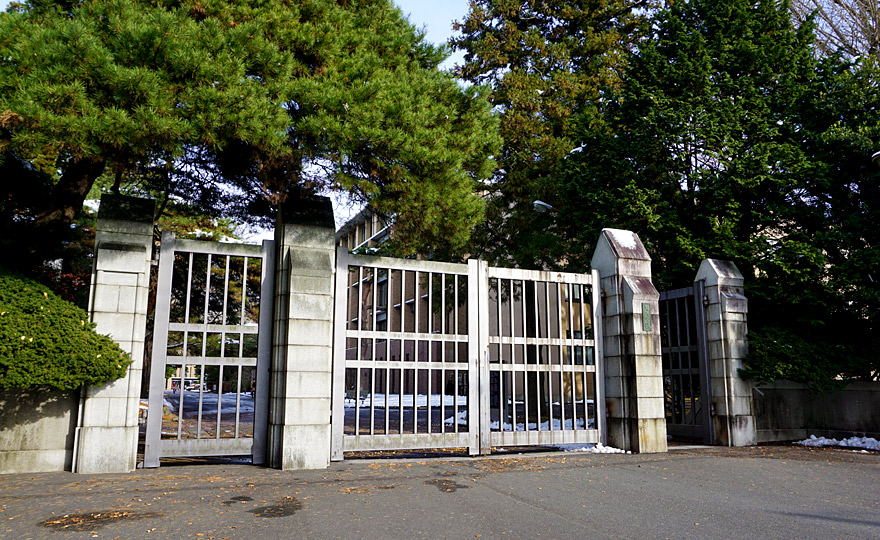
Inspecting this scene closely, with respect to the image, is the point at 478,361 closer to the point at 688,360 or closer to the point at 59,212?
the point at 688,360

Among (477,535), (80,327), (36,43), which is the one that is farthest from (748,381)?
(36,43)

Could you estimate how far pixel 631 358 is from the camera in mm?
10086

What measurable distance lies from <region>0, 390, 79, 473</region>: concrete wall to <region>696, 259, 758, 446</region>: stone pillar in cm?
1001

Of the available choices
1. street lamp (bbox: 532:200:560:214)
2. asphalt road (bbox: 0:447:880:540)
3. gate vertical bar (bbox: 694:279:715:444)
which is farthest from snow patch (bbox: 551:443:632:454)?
street lamp (bbox: 532:200:560:214)

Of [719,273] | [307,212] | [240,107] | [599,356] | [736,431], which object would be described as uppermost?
[240,107]

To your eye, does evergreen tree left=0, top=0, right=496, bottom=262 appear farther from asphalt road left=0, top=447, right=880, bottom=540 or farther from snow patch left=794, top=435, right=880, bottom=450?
snow patch left=794, top=435, right=880, bottom=450

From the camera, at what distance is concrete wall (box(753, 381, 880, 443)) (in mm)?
11695

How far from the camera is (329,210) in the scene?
29.2 feet

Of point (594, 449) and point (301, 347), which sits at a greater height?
point (301, 347)

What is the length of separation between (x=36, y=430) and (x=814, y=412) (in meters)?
12.9

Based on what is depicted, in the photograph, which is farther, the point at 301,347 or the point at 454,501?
the point at 301,347

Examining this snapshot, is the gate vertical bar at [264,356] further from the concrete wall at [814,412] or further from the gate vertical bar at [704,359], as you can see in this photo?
the concrete wall at [814,412]

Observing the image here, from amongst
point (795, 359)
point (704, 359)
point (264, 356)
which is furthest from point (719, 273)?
point (264, 356)

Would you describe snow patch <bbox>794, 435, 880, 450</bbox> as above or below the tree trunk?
below
